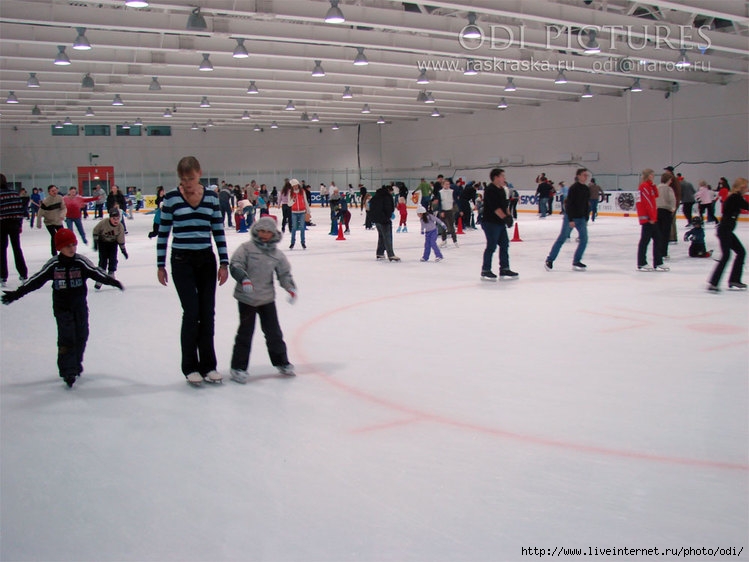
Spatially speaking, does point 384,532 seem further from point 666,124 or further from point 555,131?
point 555,131

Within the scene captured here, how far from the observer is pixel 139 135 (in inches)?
1615

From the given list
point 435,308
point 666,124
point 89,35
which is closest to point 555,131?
point 666,124

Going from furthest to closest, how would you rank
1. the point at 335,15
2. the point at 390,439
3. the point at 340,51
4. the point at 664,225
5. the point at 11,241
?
the point at 340,51
the point at 335,15
the point at 664,225
the point at 11,241
the point at 390,439

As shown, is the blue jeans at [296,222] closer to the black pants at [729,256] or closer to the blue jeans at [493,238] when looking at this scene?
the blue jeans at [493,238]

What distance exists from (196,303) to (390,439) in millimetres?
1656

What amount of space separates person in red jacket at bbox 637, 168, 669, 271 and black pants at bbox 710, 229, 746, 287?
1629 mm

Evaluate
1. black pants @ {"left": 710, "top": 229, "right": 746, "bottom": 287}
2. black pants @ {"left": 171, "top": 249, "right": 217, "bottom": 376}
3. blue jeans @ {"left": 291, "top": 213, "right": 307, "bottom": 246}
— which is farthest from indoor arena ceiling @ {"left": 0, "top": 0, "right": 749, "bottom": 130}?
black pants @ {"left": 171, "top": 249, "right": 217, "bottom": 376}

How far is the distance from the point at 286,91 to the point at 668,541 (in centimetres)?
2492

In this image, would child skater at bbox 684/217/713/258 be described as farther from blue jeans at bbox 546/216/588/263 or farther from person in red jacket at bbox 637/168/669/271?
blue jeans at bbox 546/216/588/263

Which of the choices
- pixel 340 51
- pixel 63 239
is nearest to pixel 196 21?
pixel 340 51

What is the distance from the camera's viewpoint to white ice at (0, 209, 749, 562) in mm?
2559

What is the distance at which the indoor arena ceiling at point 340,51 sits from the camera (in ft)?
45.6

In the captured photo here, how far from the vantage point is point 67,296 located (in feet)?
15.1

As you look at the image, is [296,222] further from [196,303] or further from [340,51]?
[196,303]
